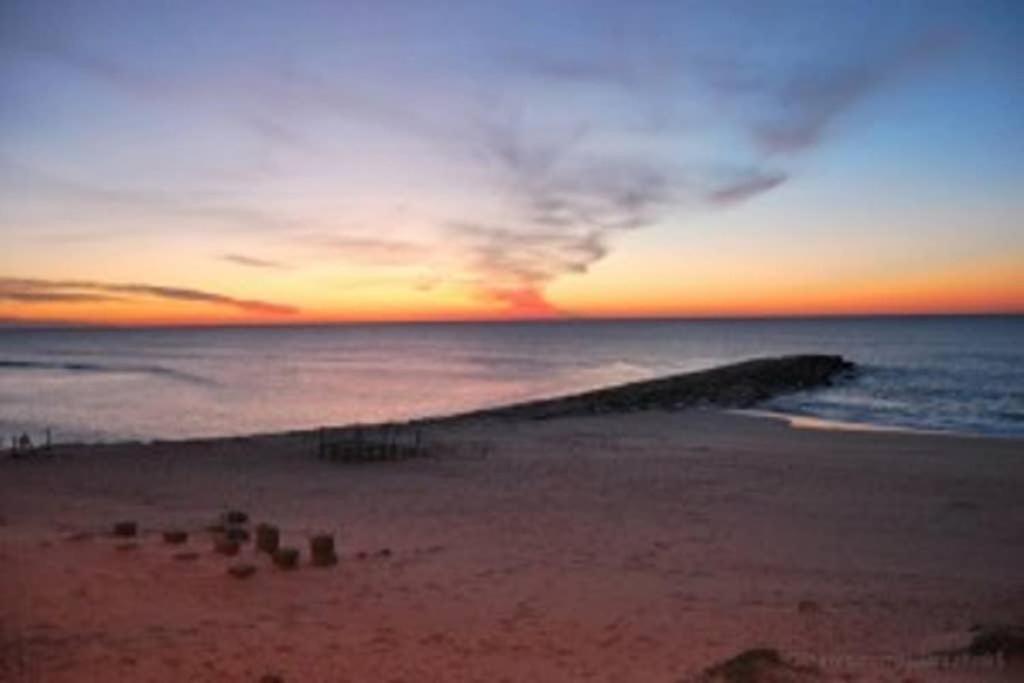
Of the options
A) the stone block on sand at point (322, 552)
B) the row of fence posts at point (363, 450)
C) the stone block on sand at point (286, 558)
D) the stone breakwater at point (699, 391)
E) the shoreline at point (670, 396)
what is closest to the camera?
the stone block on sand at point (286, 558)

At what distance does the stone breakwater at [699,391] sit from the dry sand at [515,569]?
17.3 meters

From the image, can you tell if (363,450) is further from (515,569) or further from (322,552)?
(515,569)

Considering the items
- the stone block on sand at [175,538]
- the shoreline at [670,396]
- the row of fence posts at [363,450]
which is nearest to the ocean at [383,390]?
the shoreline at [670,396]

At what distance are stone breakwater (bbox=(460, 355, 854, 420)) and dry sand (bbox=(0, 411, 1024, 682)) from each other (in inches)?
680

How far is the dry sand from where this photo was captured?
34.4 feet


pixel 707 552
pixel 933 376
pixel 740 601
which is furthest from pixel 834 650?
pixel 933 376

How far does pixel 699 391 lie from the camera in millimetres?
55062

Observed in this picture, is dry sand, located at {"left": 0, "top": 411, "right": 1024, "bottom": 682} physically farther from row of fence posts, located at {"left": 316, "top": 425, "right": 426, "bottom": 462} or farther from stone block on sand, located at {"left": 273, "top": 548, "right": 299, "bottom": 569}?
row of fence posts, located at {"left": 316, "top": 425, "right": 426, "bottom": 462}

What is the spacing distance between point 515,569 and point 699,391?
1636 inches

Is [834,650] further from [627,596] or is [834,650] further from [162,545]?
[162,545]

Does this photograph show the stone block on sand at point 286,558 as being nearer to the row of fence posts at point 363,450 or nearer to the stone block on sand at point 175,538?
the stone block on sand at point 175,538

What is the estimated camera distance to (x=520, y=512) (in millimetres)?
20266

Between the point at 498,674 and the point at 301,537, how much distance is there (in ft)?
26.7

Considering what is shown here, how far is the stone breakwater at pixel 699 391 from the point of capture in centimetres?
4638
